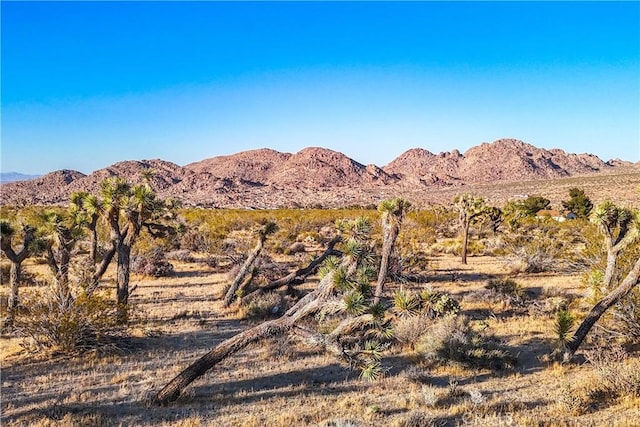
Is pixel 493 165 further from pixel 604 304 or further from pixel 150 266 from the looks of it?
pixel 604 304

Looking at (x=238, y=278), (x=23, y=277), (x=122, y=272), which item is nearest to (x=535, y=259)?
(x=238, y=278)

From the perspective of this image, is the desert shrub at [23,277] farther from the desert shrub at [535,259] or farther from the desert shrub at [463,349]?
the desert shrub at [535,259]

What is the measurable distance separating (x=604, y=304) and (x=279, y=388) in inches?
242

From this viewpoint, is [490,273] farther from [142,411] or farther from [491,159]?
[491,159]

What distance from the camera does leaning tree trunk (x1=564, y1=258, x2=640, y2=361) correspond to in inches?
317

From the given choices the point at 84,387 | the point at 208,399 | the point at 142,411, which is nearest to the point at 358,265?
the point at 208,399

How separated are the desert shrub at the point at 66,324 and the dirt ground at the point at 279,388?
0.31 metres

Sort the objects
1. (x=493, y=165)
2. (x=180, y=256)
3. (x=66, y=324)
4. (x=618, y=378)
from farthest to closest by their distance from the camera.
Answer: (x=493, y=165)
(x=180, y=256)
(x=66, y=324)
(x=618, y=378)

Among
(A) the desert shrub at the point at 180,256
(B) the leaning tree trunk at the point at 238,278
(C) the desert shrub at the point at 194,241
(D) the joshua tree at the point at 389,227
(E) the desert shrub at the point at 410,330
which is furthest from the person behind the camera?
(C) the desert shrub at the point at 194,241

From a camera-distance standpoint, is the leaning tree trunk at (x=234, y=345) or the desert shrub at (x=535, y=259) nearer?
the leaning tree trunk at (x=234, y=345)

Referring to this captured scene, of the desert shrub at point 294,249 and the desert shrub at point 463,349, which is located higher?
the desert shrub at point 294,249

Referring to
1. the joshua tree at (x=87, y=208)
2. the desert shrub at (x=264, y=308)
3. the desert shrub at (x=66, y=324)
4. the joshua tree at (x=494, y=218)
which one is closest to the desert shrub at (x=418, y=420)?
the desert shrub at (x=66, y=324)

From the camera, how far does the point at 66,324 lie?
8.62 meters

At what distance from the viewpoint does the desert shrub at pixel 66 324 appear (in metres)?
8.67
